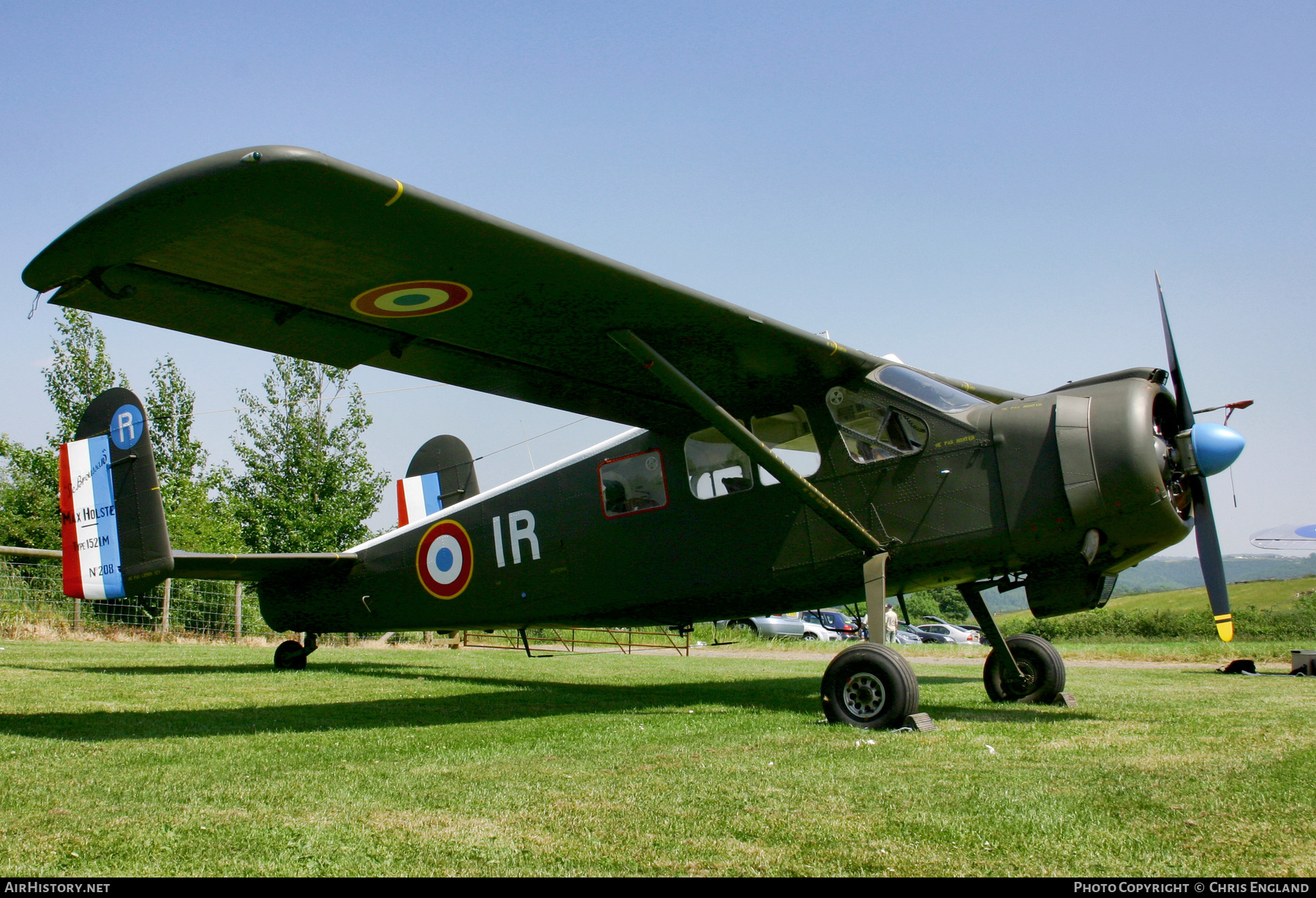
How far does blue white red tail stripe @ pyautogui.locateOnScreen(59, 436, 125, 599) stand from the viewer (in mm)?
10055

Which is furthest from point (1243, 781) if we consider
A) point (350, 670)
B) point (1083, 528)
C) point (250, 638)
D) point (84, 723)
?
point (250, 638)

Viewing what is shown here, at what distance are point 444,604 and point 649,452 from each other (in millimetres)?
3302

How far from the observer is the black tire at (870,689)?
6.16m

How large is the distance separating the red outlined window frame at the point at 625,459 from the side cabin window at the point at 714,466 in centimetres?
26

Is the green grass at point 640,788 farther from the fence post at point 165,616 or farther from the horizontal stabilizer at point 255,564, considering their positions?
the fence post at point 165,616

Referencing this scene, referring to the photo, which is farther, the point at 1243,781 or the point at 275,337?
the point at 275,337

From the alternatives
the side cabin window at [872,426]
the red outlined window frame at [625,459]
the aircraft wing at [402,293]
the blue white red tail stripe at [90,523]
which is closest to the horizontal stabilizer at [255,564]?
the blue white red tail stripe at [90,523]

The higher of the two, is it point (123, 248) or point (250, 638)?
point (123, 248)

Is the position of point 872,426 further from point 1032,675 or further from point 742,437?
point 1032,675

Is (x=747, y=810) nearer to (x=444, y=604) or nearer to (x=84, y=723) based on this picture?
(x=84, y=723)

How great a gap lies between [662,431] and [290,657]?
23.3 feet

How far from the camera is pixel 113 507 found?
10.0 m

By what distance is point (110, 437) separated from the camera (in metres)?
10.2

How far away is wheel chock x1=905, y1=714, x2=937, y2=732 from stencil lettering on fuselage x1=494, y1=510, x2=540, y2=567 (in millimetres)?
4518
